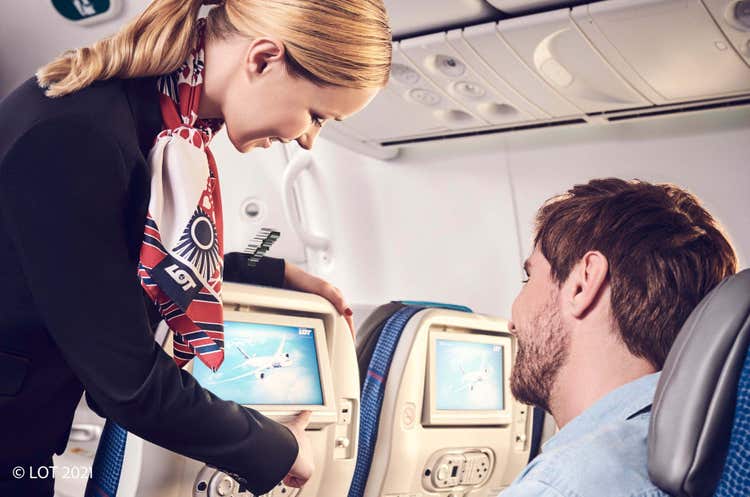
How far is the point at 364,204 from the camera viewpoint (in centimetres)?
625

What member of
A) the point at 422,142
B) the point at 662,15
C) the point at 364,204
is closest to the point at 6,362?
the point at 662,15

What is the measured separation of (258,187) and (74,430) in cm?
258

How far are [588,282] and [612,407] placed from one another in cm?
33

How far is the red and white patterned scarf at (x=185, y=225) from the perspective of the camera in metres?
1.60

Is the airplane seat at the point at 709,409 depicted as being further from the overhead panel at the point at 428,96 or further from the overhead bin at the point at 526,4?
the overhead panel at the point at 428,96

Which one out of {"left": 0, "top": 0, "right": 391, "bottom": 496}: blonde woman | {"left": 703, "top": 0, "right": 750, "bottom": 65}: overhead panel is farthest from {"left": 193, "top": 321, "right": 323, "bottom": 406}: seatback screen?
{"left": 703, "top": 0, "right": 750, "bottom": 65}: overhead panel

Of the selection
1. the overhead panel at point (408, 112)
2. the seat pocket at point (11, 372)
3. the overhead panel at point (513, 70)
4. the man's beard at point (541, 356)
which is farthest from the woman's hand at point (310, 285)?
the overhead panel at point (408, 112)

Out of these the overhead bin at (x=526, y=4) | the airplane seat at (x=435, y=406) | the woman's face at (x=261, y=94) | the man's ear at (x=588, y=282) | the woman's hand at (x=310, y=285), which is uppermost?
the overhead bin at (x=526, y=4)

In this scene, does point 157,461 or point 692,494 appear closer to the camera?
point 692,494

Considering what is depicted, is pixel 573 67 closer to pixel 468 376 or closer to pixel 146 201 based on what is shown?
pixel 468 376

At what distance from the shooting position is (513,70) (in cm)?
401

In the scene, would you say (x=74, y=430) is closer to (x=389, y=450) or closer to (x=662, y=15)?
(x=389, y=450)

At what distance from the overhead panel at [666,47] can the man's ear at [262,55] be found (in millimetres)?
2045

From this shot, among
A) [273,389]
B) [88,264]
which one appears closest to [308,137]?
[88,264]
